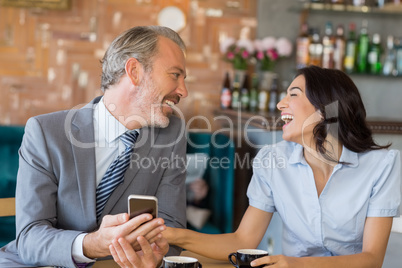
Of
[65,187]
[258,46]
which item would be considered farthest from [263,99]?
[65,187]

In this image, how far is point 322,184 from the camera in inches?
71.0

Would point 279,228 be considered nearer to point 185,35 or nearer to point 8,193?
point 8,193

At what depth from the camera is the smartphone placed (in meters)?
1.25

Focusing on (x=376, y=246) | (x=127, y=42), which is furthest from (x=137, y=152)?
(x=376, y=246)

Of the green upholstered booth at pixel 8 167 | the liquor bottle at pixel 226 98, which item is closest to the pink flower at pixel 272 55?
the liquor bottle at pixel 226 98

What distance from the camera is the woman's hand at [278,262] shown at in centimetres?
128

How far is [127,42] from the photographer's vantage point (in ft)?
6.23

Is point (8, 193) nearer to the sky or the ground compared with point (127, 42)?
nearer to the ground

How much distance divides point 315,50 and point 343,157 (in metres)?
2.29

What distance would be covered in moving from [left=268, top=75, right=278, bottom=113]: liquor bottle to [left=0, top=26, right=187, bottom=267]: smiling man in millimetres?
1942

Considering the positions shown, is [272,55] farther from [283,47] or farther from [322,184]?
[322,184]

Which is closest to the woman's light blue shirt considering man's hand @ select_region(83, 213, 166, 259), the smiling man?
the smiling man

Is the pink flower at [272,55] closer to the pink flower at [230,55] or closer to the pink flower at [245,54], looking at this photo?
the pink flower at [245,54]

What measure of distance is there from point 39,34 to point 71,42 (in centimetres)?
25
